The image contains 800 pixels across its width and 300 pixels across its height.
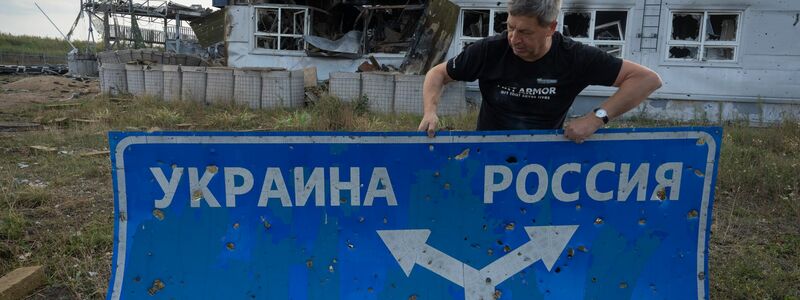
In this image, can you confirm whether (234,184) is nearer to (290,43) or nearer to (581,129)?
(581,129)

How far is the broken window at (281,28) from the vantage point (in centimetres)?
1277

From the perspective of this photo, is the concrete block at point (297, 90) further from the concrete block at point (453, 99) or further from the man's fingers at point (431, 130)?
the man's fingers at point (431, 130)

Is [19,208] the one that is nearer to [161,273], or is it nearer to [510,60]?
[161,273]

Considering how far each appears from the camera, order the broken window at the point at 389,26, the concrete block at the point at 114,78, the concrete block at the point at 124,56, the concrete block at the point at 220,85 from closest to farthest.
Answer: the concrete block at the point at 220,85
the concrete block at the point at 114,78
the broken window at the point at 389,26
the concrete block at the point at 124,56

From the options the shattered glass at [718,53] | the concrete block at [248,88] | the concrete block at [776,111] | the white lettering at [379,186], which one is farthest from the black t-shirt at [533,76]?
the concrete block at [776,111]

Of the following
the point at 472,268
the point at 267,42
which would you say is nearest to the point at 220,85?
the point at 267,42

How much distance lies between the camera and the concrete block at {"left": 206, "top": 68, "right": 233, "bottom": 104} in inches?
440

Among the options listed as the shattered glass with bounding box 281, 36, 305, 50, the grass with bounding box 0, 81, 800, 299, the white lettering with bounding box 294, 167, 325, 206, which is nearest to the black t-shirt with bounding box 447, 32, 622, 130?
the white lettering with bounding box 294, 167, 325, 206

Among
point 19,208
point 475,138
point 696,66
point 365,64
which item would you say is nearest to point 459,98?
point 365,64

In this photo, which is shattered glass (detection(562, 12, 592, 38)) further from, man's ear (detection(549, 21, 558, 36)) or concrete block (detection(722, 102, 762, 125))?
man's ear (detection(549, 21, 558, 36))

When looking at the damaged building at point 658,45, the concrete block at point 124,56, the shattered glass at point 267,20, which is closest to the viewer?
the damaged building at point 658,45

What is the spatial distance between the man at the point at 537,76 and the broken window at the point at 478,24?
9.71 meters

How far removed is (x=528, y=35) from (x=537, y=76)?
0.25 metres

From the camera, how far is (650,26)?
1091 cm
